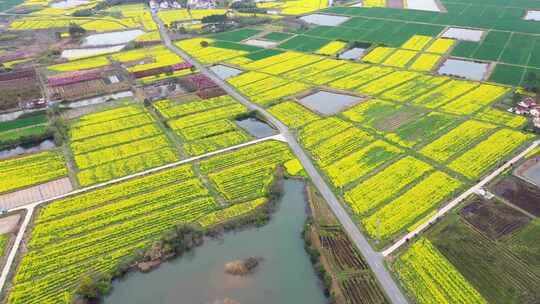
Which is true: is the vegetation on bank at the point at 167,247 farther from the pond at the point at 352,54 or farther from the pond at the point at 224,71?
the pond at the point at 352,54

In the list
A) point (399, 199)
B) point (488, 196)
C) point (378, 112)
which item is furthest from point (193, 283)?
point (378, 112)

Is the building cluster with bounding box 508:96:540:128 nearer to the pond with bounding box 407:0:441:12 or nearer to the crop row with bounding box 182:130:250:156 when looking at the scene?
the crop row with bounding box 182:130:250:156

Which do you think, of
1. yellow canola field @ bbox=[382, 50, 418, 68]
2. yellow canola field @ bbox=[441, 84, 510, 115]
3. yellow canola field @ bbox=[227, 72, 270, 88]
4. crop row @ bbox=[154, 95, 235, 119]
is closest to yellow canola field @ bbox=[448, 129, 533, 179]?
yellow canola field @ bbox=[441, 84, 510, 115]

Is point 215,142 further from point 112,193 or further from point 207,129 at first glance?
point 112,193

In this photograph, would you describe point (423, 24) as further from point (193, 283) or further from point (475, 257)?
point (193, 283)

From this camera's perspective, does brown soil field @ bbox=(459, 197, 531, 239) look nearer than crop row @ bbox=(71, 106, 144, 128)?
Yes
